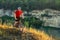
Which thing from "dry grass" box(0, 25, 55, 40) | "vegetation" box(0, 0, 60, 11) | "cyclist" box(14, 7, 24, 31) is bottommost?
"dry grass" box(0, 25, 55, 40)

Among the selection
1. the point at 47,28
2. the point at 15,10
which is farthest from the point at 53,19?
the point at 15,10

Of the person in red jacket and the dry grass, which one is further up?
the person in red jacket

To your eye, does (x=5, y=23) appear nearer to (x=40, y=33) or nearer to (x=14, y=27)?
(x=14, y=27)

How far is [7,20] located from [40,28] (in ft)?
1.50

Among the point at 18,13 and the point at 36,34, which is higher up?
the point at 18,13

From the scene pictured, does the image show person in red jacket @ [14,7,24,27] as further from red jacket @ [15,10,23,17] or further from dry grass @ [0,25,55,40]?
dry grass @ [0,25,55,40]

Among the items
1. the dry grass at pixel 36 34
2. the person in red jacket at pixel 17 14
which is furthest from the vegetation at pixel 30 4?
the dry grass at pixel 36 34

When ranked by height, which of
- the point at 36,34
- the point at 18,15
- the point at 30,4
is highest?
the point at 30,4

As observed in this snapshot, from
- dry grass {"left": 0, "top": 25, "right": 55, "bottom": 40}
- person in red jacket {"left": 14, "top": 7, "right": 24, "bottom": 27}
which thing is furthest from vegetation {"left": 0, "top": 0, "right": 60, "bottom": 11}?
dry grass {"left": 0, "top": 25, "right": 55, "bottom": 40}

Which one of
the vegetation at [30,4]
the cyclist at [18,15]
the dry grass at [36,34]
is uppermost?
the vegetation at [30,4]

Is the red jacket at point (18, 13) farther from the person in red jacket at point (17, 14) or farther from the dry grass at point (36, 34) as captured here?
the dry grass at point (36, 34)

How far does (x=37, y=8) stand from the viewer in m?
3.82

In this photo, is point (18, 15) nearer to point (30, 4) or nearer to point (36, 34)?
point (30, 4)

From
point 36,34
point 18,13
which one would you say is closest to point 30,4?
point 18,13
